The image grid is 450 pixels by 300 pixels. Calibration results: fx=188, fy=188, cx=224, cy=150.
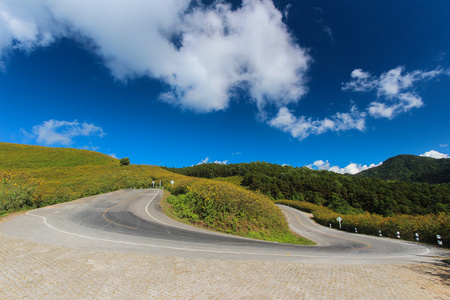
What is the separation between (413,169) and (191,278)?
226 meters

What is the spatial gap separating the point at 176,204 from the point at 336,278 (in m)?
17.0

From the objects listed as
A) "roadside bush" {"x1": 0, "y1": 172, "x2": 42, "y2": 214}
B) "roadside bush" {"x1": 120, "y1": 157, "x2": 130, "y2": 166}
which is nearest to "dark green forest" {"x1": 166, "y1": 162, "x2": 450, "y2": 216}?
"roadside bush" {"x1": 120, "y1": 157, "x2": 130, "y2": 166}

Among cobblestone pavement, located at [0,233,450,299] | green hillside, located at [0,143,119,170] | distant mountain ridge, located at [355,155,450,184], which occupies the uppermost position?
distant mountain ridge, located at [355,155,450,184]

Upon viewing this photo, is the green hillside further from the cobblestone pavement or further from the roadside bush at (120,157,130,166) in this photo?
the cobblestone pavement

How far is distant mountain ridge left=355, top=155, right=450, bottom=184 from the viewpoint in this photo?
417 feet

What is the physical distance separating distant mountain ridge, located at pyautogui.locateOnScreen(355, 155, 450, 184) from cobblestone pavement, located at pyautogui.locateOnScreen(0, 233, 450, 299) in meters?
170

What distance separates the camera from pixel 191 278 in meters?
5.19

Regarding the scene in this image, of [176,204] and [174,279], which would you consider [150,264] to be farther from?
[176,204]

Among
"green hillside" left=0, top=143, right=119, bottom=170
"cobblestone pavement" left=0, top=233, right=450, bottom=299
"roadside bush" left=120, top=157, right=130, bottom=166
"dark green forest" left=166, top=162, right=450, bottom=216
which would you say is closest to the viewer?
"cobblestone pavement" left=0, top=233, right=450, bottom=299

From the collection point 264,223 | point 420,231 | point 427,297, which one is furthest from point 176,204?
point 420,231

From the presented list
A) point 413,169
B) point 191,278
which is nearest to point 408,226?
point 191,278

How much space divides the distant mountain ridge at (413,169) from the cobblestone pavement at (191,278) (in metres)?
170

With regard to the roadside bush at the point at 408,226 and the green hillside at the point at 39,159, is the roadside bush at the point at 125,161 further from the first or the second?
the roadside bush at the point at 408,226

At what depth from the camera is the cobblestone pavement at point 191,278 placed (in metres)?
4.40
